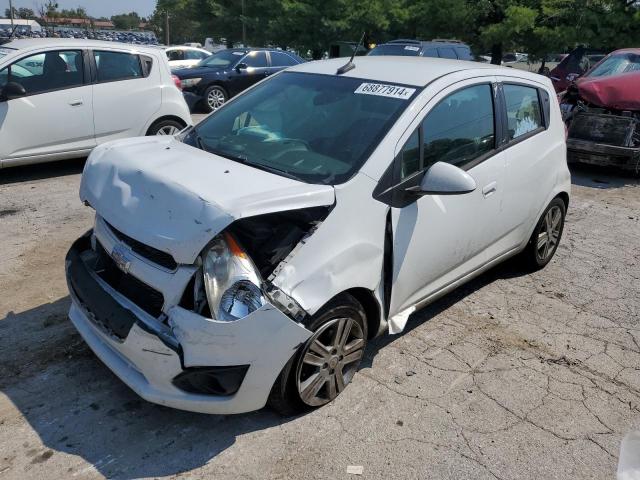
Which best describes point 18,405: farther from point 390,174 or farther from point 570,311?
point 570,311

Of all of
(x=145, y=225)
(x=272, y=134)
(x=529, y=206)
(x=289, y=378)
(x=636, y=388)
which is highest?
(x=272, y=134)

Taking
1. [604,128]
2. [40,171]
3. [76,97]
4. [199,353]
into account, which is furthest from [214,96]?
[199,353]

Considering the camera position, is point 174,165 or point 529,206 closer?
point 174,165

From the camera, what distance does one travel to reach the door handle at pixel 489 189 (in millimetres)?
3965

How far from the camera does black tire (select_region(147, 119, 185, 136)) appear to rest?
812 cm

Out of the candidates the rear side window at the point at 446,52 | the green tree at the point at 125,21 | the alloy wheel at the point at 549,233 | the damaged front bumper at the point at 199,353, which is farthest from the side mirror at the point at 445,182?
the green tree at the point at 125,21

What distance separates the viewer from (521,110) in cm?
452

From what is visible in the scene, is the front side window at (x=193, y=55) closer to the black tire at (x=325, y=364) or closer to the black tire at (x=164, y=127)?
the black tire at (x=164, y=127)

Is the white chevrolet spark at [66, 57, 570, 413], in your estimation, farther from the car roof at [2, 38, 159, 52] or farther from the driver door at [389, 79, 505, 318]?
the car roof at [2, 38, 159, 52]

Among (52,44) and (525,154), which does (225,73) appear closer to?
(52,44)

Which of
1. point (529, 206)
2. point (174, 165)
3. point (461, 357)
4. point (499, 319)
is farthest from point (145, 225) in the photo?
point (529, 206)

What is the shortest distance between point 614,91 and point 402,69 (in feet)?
20.4

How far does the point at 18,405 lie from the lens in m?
3.13

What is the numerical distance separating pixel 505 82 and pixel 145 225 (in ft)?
9.42
